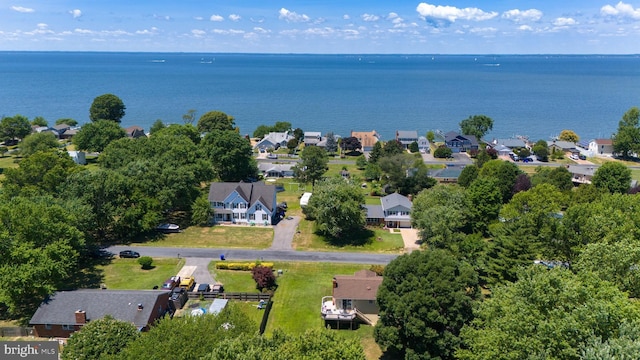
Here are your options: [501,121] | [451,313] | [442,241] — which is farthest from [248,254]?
[501,121]

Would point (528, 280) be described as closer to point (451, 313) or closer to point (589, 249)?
point (451, 313)

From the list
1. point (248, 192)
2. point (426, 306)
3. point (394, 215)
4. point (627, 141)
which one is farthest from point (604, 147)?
point (426, 306)

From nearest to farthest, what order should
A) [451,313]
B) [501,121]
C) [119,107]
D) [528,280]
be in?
[528,280] < [451,313] < [119,107] < [501,121]

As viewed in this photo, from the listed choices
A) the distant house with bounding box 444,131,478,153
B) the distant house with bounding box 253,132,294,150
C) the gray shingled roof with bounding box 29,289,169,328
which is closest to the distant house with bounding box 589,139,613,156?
the distant house with bounding box 444,131,478,153

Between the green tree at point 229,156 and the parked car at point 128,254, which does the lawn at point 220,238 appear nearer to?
the parked car at point 128,254

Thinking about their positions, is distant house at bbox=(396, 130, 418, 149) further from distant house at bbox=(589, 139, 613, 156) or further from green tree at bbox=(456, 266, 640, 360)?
green tree at bbox=(456, 266, 640, 360)

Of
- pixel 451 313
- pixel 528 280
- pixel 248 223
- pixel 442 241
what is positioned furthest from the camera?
pixel 248 223

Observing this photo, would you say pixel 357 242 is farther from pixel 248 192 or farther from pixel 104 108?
pixel 104 108
